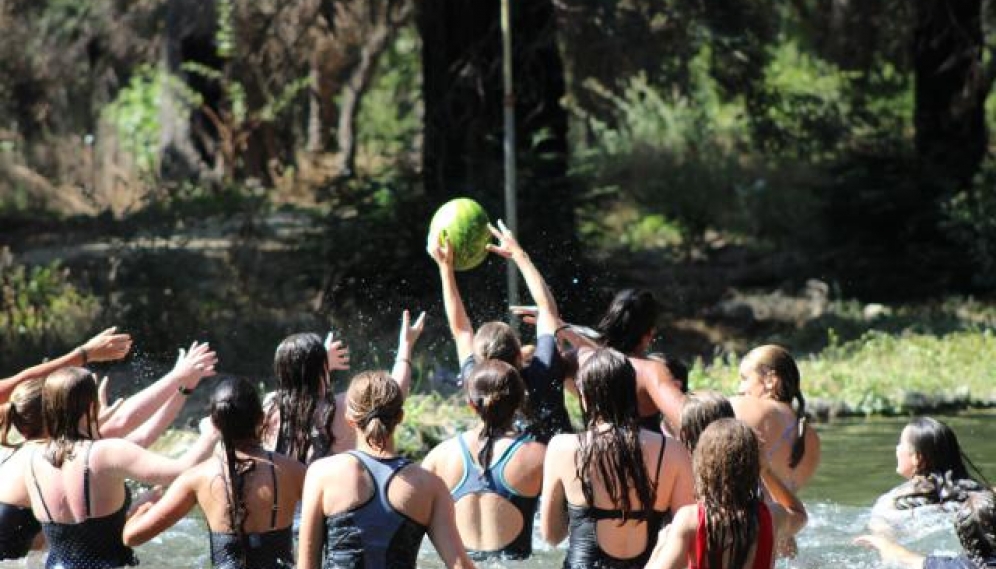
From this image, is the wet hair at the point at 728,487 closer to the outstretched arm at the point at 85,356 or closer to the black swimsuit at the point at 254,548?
the black swimsuit at the point at 254,548

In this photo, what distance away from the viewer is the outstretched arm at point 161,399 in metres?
7.17

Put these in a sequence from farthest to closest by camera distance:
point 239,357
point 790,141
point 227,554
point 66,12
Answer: point 66,12, point 790,141, point 239,357, point 227,554

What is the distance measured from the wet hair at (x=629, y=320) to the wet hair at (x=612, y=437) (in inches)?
49.0

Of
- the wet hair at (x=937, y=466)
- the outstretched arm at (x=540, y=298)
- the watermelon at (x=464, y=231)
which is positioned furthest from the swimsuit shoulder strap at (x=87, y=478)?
the wet hair at (x=937, y=466)

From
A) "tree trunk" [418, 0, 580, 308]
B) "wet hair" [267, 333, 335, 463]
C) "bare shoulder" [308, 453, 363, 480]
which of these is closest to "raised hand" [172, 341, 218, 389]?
"wet hair" [267, 333, 335, 463]

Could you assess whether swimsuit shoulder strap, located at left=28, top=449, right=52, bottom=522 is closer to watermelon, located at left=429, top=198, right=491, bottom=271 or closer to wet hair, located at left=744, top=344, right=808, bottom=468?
watermelon, located at left=429, top=198, right=491, bottom=271

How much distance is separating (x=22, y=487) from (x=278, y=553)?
1431 mm

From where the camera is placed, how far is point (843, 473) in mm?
12430

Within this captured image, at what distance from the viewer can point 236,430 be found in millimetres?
6414

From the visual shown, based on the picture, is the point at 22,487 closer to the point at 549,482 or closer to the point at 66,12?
the point at 549,482

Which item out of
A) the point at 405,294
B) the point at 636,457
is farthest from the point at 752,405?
the point at 405,294

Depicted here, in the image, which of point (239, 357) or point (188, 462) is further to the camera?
point (239, 357)

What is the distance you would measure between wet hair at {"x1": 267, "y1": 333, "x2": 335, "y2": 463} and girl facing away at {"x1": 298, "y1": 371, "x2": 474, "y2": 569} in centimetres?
124

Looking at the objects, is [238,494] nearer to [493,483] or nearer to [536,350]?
[493,483]
